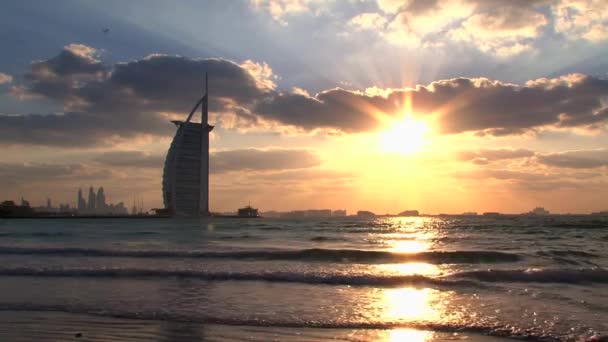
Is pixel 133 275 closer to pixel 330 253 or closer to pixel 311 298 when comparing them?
pixel 311 298

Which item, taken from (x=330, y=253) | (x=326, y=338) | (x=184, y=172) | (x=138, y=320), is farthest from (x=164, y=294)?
(x=184, y=172)

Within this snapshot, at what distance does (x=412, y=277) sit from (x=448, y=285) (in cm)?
137

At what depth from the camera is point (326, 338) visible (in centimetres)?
880

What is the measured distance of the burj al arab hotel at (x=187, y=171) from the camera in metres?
160

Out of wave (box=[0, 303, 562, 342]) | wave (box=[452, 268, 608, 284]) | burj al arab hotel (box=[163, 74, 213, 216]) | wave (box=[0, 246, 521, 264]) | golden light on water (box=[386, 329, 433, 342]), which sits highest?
burj al arab hotel (box=[163, 74, 213, 216])

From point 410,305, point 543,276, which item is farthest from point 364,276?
point 543,276

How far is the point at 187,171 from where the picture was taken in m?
163

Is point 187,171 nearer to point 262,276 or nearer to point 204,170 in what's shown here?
point 204,170

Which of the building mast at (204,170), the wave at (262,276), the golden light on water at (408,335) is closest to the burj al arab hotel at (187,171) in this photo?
the building mast at (204,170)

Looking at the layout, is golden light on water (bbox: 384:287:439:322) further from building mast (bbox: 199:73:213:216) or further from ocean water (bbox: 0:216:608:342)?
building mast (bbox: 199:73:213:216)

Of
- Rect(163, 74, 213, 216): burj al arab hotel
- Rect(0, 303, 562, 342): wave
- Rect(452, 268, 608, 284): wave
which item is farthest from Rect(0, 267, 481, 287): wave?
Rect(163, 74, 213, 216): burj al arab hotel

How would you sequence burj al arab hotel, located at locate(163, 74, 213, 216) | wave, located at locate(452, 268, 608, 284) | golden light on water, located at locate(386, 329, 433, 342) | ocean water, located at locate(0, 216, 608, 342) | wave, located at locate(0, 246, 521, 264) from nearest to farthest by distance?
golden light on water, located at locate(386, 329, 433, 342) → ocean water, located at locate(0, 216, 608, 342) → wave, located at locate(452, 268, 608, 284) → wave, located at locate(0, 246, 521, 264) → burj al arab hotel, located at locate(163, 74, 213, 216)

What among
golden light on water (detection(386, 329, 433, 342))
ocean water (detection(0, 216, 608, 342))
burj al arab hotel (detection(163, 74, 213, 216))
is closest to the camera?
golden light on water (detection(386, 329, 433, 342))

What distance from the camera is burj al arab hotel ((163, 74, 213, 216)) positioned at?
16050 cm
